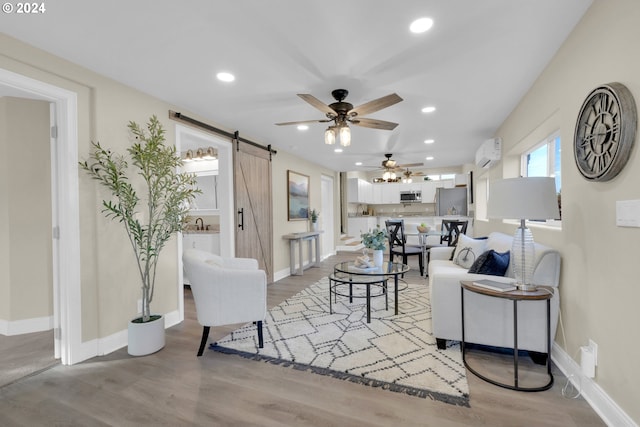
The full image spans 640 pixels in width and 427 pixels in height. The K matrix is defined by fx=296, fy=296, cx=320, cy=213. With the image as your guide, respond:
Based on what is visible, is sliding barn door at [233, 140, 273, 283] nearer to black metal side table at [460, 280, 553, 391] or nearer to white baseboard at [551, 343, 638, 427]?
black metal side table at [460, 280, 553, 391]

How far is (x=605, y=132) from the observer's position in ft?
5.48

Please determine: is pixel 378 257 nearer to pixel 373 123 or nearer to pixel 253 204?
pixel 373 123

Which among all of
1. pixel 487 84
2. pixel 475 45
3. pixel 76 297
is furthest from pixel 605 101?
pixel 76 297

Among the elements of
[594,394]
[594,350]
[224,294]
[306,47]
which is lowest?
[594,394]

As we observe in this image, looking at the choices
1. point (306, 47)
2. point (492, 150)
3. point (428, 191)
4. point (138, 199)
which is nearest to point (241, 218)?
point (138, 199)

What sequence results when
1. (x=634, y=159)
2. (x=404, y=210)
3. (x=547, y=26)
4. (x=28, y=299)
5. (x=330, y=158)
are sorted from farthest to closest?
(x=404, y=210)
(x=330, y=158)
(x=28, y=299)
(x=547, y=26)
(x=634, y=159)

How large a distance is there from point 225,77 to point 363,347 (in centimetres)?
272

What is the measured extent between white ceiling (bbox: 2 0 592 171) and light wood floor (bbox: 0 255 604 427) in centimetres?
243

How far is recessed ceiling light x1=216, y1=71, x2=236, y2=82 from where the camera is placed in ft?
8.59

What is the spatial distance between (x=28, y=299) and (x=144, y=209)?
158 cm

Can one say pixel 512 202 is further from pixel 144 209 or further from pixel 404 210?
pixel 404 210

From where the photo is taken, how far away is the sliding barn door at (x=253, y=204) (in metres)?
Answer: 4.37

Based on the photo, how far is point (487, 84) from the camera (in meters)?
2.89

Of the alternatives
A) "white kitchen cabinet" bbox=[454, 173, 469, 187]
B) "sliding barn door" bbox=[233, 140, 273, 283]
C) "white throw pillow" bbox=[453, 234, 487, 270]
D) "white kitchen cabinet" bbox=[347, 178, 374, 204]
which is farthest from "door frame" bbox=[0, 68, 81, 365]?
"white kitchen cabinet" bbox=[454, 173, 469, 187]
